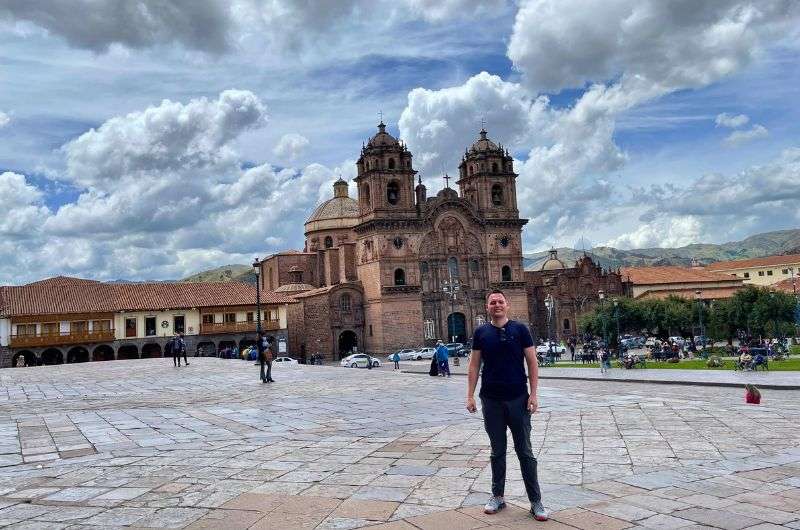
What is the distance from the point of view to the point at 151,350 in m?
49.8

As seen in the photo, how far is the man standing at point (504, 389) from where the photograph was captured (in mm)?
5852

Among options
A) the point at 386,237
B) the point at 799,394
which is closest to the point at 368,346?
the point at 386,237

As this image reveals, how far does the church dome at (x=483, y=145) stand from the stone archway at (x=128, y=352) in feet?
108

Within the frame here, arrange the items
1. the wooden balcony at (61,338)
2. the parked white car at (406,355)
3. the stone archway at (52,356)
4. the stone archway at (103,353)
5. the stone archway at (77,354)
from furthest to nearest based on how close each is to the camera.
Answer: the parked white car at (406,355), the stone archway at (103,353), the stone archway at (77,354), the stone archway at (52,356), the wooden balcony at (61,338)

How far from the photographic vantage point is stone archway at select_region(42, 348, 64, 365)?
153 feet

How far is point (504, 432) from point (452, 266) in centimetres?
5340

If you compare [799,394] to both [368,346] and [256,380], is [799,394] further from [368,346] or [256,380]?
[368,346]

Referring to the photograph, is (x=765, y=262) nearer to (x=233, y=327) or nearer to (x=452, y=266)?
(x=452, y=266)

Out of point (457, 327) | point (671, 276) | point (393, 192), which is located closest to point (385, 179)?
point (393, 192)

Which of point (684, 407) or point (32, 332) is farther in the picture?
point (32, 332)

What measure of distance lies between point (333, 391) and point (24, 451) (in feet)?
29.4

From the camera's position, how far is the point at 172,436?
33.6 ft

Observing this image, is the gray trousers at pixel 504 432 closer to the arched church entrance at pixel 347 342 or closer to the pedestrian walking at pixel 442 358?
the pedestrian walking at pixel 442 358

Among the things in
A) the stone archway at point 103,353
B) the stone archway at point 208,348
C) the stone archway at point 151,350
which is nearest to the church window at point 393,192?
the stone archway at point 208,348
